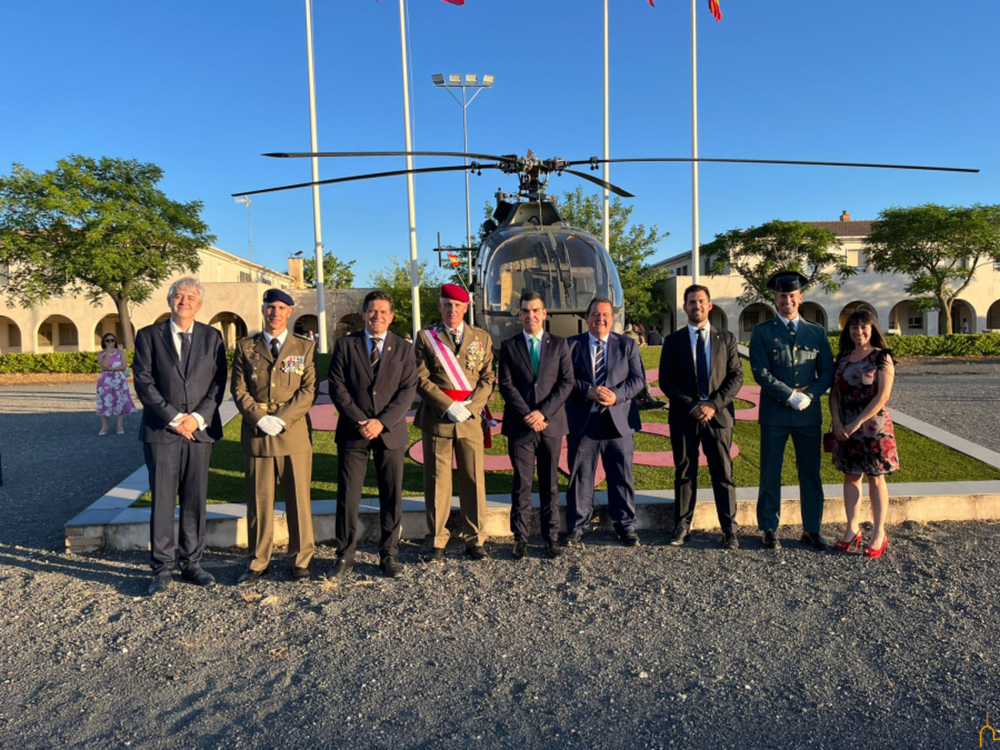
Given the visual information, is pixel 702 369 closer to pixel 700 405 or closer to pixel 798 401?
pixel 700 405

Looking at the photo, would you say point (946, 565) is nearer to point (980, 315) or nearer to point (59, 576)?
point (59, 576)

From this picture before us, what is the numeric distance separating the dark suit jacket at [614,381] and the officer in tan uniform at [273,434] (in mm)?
1983

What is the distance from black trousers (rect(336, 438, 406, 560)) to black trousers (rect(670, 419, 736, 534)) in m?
2.12

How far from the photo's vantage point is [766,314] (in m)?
42.6

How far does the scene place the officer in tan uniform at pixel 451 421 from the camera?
4.63 metres

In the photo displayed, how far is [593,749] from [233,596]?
257 centimetres

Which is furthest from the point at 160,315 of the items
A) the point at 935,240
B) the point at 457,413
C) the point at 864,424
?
the point at 935,240

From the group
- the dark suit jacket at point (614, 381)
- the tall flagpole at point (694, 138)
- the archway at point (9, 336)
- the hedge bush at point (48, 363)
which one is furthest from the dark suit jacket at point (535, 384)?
the archway at point (9, 336)

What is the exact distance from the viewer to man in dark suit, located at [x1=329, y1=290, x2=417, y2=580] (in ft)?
14.4

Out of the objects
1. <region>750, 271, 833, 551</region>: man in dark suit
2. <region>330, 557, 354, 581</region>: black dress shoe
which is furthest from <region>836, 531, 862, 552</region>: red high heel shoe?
<region>330, 557, 354, 581</region>: black dress shoe

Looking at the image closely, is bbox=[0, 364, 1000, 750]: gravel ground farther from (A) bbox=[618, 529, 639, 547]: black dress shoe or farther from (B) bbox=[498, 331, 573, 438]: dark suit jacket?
(B) bbox=[498, 331, 573, 438]: dark suit jacket

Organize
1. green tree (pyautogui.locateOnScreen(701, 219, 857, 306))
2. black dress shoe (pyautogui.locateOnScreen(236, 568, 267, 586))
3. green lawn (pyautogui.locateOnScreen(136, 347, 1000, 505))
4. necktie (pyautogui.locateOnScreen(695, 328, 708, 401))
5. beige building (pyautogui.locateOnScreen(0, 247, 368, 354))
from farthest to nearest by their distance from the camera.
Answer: beige building (pyautogui.locateOnScreen(0, 247, 368, 354))
green tree (pyautogui.locateOnScreen(701, 219, 857, 306))
green lawn (pyautogui.locateOnScreen(136, 347, 1000, 505))
necktie (pyautogui.locateOnScreen(695, 328, 708, 401))
black dress shoe (pyautogui.locateOnScreen(236, 568, 267, 586))

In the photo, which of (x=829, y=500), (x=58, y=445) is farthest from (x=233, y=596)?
(x=58, y=445)

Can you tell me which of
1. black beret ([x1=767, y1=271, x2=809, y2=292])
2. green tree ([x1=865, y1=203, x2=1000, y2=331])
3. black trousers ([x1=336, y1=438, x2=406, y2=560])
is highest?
green tree ([x1=865, y1=203, x2=1000, y2=331])
